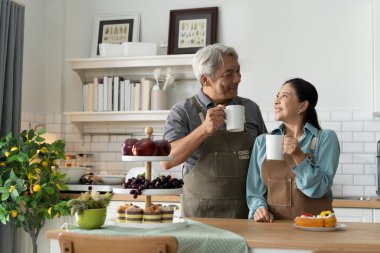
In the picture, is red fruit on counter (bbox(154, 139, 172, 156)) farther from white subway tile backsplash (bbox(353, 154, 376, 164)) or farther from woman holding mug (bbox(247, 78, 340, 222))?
white subway tile backsplash (bbox(353, 154, 376, 164))

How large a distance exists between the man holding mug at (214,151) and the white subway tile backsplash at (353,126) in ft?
7.03

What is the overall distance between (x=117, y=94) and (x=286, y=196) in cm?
290

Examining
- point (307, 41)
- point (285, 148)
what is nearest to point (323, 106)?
point (307, 41)

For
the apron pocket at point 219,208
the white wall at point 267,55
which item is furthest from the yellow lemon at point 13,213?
the apron pocket at point 219,208

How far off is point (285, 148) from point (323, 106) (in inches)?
103

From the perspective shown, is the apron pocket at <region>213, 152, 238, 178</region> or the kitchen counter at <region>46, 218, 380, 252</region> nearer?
the kitchen counter at <region>46, 218, 380, 252</region>

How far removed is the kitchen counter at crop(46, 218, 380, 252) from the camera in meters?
1.96

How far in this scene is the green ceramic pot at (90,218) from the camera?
223cm

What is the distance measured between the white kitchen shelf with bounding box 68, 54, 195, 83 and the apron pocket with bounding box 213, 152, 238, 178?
2258mm

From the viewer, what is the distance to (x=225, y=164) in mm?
2943

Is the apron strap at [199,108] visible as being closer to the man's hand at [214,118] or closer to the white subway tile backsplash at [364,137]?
the man's hand at [214,118]

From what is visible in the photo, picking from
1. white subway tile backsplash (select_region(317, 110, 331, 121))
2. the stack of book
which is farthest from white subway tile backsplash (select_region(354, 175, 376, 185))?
the stack of book

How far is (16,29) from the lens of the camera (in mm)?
5004

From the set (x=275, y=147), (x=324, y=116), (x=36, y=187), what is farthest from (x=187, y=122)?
(x=324, y=116)
